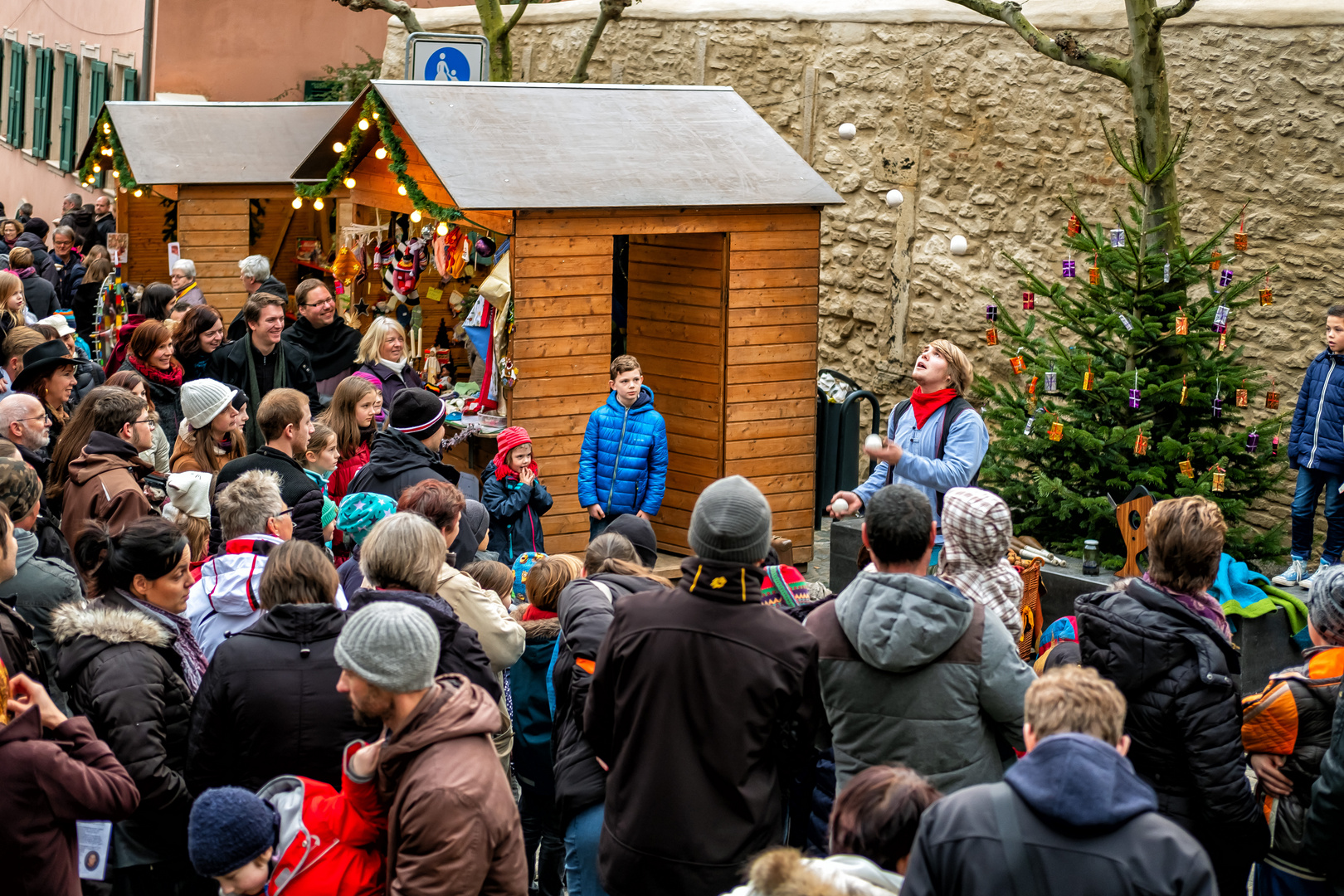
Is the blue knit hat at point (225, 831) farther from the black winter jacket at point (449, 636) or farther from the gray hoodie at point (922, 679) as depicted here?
the gray hoodie at point (922, 679)

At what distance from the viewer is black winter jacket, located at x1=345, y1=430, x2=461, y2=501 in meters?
6.09

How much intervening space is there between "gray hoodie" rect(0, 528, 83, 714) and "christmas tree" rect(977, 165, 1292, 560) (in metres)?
5.26

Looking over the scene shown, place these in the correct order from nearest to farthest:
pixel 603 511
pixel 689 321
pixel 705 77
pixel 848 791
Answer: pixel 848 791
pixel 603 511
pixel 689 321
pixel 705 77

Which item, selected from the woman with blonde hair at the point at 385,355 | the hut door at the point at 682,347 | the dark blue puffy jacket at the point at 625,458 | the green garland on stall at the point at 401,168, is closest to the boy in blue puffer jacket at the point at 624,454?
the dark blue puffy jacket at the point at 625,458

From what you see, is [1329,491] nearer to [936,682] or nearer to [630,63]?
[936,682]

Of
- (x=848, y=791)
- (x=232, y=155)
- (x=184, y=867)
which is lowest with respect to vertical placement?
(x=184, y=867)

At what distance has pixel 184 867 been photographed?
3744 mm

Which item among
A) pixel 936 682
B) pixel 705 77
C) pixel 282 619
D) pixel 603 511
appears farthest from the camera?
pixel 705 77

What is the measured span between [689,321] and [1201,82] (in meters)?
4.72

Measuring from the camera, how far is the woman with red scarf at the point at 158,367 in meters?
7.79

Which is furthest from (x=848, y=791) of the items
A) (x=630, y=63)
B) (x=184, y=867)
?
(x=630, y=63)

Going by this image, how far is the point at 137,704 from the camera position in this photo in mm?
3482

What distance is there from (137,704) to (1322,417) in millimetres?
7264

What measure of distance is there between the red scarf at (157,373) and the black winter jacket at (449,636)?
4682 millimetres
